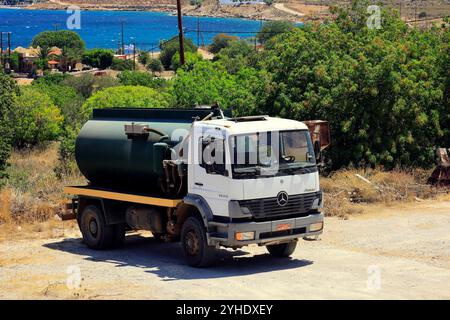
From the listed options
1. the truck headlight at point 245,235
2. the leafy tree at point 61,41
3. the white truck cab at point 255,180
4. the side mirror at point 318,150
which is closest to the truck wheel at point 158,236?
the white truck cab at point 255,180

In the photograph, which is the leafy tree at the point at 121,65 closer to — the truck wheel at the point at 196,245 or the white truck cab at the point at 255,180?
the truck wheel at the point at 196,245

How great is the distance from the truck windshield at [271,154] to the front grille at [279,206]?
0.46m

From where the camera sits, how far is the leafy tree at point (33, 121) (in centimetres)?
4928

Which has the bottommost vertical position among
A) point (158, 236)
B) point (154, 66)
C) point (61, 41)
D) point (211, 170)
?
point (158, 236)

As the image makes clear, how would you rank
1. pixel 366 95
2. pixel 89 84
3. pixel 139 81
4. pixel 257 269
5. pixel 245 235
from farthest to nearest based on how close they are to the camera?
pixel 89 84
pixel 139 81
pixel 366 95
pixel 257 269
pixel 245 235

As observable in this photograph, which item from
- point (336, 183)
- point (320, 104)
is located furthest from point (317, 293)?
point (320, 104)

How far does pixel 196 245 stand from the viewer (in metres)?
17.1

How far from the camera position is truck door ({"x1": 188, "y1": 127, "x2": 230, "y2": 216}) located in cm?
1633

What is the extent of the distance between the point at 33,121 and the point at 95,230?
3135 cm

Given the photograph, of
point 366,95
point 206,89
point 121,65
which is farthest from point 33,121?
point 121,65

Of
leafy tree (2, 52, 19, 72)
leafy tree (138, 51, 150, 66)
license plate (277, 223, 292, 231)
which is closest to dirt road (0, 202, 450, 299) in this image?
license plate (277, 223, 292, 231)

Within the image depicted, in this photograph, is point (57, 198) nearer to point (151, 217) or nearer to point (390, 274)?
point (151, 217)

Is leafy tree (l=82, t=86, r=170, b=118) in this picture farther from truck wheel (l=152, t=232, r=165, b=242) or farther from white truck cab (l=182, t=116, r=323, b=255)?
white truck cab (l=182, t=116, r=323, b=255)

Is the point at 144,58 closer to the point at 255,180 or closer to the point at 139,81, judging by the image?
the point at 139,81
